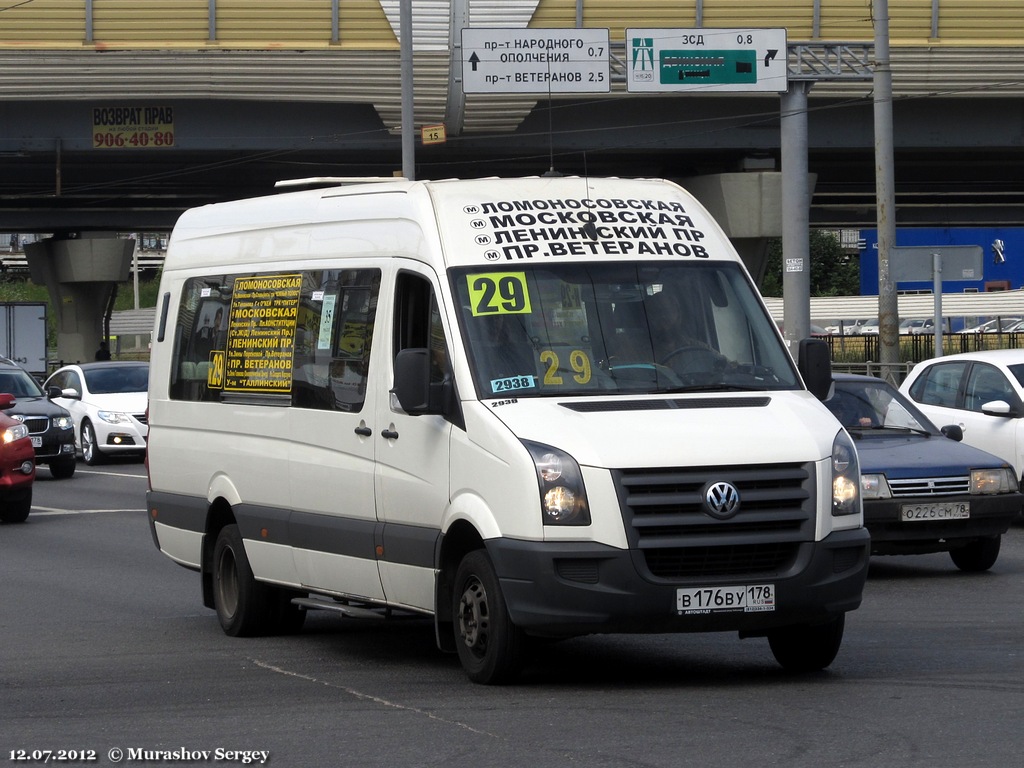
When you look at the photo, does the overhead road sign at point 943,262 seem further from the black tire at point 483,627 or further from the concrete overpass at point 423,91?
the black tire at point 483,627

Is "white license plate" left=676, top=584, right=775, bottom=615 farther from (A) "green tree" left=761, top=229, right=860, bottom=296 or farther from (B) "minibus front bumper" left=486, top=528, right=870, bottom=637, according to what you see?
(A) "green tree" left=761, top=229, right=860, bottom=296

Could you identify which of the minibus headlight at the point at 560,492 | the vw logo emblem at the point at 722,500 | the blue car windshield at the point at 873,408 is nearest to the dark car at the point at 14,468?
the blue car windshield at the point at 873,408

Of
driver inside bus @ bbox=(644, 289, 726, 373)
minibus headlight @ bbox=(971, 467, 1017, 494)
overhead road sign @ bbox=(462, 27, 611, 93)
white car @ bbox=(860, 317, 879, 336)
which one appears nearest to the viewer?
driver inside bus @ bbox=(644, 289, 726, 373)

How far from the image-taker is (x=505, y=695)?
7.79 metres

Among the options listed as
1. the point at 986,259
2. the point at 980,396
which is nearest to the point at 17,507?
the point at 980,396

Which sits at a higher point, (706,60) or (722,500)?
(706,60)

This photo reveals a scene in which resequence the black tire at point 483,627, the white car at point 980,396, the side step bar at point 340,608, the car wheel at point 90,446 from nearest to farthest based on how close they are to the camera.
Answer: the black tire at point 483,627
the side step bar at point 340,608
the white car at point 980,396
the car wheel at point 90,446

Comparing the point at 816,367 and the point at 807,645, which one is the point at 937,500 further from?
the point at 807,645

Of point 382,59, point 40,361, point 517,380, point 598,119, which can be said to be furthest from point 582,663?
point 40,361

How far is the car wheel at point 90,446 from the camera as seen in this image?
91.3ft

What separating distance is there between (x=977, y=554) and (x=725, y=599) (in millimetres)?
5952

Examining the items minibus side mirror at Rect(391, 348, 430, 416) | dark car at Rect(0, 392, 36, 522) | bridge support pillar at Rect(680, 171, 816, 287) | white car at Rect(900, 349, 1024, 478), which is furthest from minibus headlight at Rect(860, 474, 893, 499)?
bridge support pillar at Rect(680, 171, 816, 287)

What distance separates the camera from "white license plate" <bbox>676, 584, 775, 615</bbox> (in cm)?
762

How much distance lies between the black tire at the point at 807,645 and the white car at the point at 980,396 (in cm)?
798
